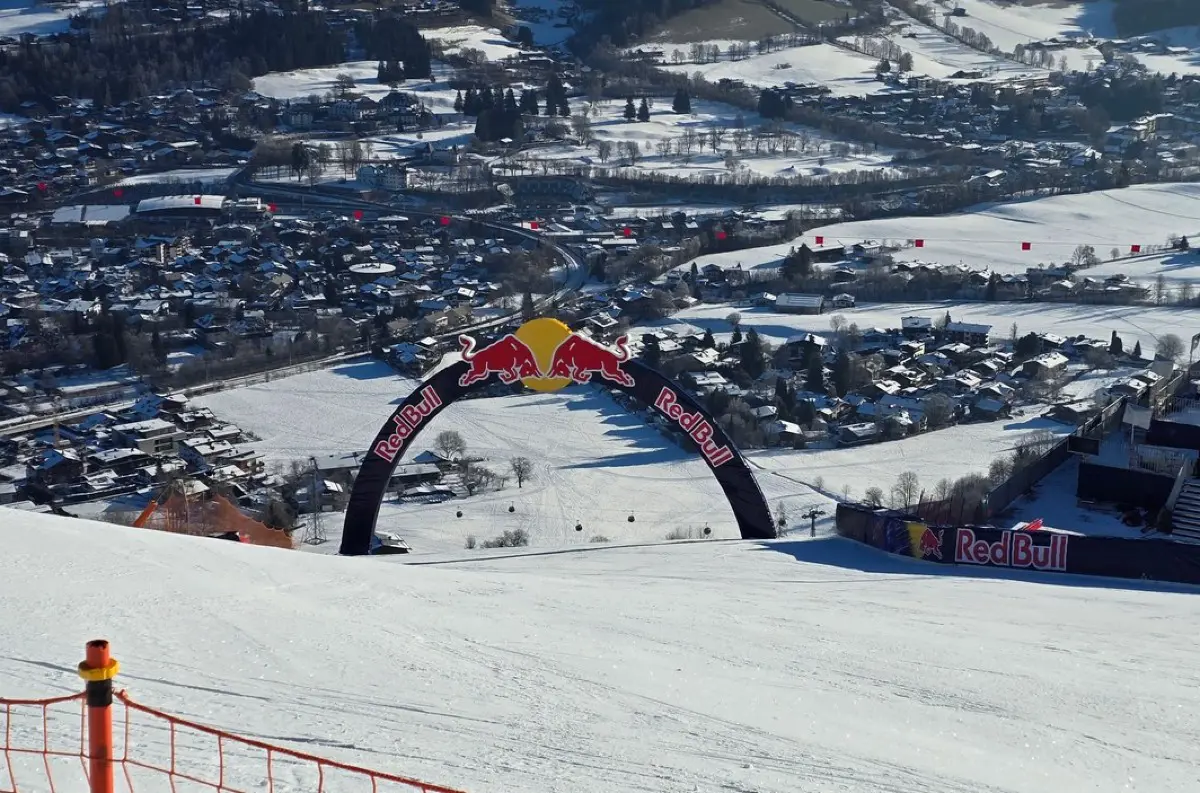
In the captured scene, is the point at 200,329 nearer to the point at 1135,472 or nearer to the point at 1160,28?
the point at 1135,472

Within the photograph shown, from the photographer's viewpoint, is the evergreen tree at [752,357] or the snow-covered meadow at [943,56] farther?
the snow-covered meadow at [943,56]

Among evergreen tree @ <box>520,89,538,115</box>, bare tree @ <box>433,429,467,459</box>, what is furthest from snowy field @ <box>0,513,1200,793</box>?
evergreen tree @ <box>520,89,538,115</box>

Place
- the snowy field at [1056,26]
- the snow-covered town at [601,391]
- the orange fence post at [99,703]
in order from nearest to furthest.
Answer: the orange fence post at [99,703] → the snow-covered town at [601,391] → the snowy field at [1056,26]

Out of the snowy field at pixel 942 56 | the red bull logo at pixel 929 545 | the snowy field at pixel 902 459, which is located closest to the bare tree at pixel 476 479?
the snowy field at pixel 902 459

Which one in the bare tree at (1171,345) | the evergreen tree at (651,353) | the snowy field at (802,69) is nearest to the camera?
the bare tree at (1171,345)

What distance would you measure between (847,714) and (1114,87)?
6023 cm

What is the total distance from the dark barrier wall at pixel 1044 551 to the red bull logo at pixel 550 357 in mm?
2468

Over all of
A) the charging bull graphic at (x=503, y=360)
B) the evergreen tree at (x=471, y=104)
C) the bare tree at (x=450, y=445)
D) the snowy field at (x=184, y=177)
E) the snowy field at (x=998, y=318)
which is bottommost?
the bare tree at (x=450, y=445)

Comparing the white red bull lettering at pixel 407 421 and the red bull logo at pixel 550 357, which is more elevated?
the red bull logo at pixel 550 357

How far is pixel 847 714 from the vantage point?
660cm

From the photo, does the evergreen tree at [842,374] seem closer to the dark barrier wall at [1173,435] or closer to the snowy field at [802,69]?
the dark barrier wall at [1173,435]

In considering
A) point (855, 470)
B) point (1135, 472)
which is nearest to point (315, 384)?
point (855, 470)

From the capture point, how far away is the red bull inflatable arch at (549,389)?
12.0 meters

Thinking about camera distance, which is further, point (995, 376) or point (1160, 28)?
point (1160, 28)
